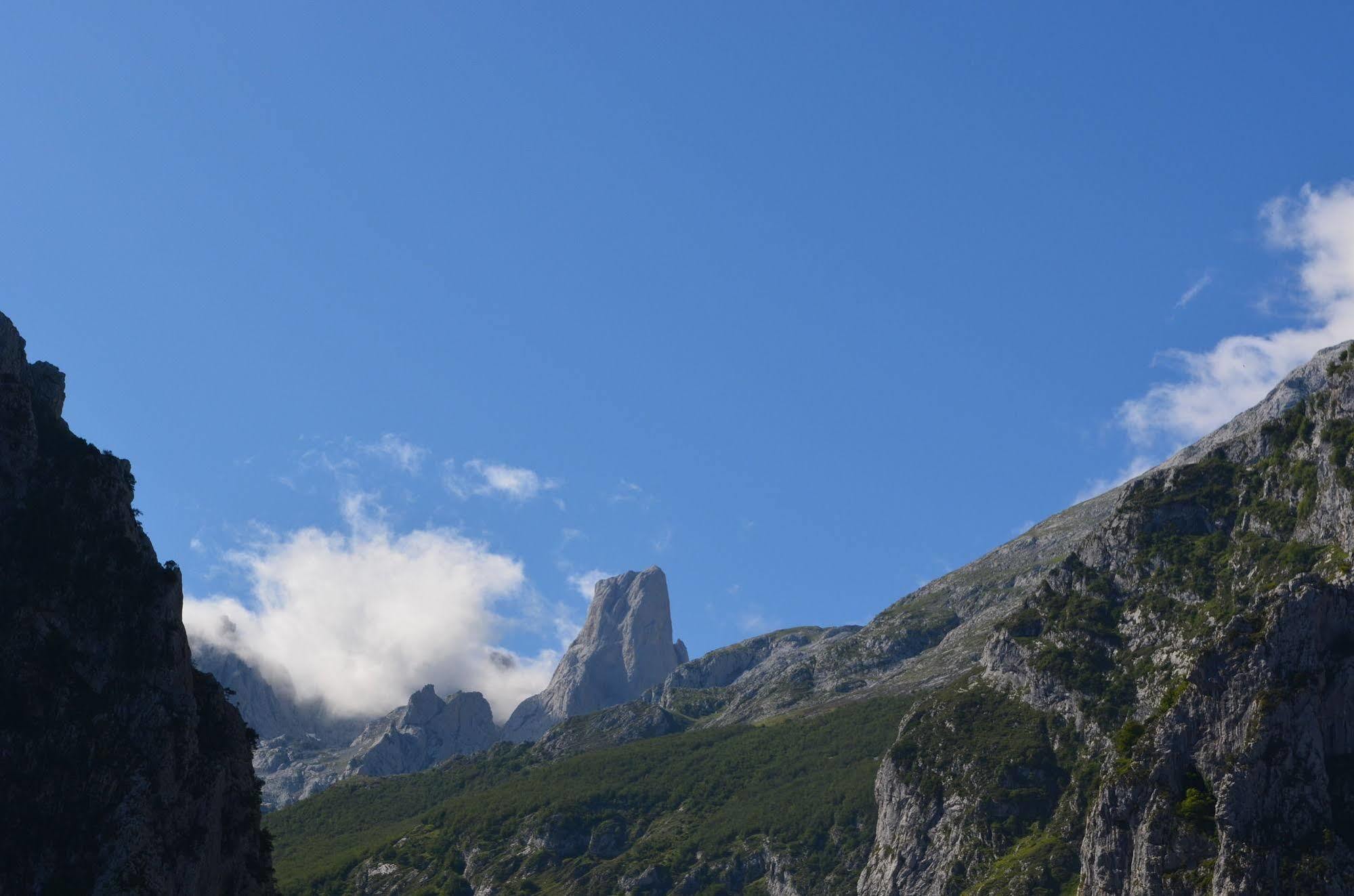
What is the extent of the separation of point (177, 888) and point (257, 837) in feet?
54.1

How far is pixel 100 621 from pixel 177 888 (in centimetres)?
2101

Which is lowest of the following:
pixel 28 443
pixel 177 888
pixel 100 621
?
pixel 177 888

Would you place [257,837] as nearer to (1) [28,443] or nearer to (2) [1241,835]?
(1) [28,443]

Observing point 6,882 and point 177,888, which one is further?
point 177,888

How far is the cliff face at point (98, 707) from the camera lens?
90562 millimetres

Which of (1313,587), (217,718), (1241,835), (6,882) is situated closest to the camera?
(6,882)

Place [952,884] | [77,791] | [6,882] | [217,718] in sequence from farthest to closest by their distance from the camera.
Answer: [952,884] < [217,718] < [77,791] < [6,882]

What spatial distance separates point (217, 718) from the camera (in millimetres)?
108750

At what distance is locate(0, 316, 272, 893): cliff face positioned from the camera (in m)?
90.6

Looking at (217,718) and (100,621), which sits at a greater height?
(100,621)

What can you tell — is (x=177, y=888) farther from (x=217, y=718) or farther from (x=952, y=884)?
(x=952, y=884)

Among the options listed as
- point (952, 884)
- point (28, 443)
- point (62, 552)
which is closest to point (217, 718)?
point (62, 552)

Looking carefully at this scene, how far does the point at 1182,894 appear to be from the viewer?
121438mm

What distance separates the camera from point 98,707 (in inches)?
3812
